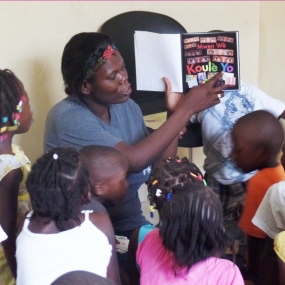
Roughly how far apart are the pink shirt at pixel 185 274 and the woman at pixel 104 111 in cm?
43

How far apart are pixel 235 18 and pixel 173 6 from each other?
44 cm

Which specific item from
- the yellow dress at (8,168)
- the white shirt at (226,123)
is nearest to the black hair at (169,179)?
the yellow dress at (8,168)

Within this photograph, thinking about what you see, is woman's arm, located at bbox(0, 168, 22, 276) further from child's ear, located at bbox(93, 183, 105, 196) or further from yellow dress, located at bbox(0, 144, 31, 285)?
child's ear, located at bbox(93, 183, 105, 196)

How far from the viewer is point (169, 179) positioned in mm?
1227

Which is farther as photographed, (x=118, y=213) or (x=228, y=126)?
(x=228, y=126)

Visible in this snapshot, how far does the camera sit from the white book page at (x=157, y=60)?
5.92 feet

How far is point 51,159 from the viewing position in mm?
1203

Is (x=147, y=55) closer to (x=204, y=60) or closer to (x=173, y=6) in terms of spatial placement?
(x=204, y=60)

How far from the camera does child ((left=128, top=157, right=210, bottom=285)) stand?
1.22m

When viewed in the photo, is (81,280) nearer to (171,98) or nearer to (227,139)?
(171,98)

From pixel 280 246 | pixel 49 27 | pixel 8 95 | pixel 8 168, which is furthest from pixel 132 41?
pixel 280 246

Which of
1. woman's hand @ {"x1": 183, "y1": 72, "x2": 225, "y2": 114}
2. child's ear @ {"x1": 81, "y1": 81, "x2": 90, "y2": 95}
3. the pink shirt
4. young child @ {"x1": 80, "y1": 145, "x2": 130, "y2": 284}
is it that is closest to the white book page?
woman's hand @ {"x1": 183, "y1": 72, "x2": 225, "y2": 114}

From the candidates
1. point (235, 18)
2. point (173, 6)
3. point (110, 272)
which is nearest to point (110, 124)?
point (110, 272)

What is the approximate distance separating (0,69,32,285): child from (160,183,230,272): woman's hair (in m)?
0.47
